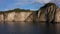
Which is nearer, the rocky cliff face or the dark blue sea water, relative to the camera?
the dark blue sea water

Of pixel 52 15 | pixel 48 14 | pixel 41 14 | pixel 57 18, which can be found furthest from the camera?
pixel 41 14

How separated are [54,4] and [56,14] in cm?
3055

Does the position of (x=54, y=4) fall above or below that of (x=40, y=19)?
above

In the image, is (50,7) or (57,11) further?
(50,7)

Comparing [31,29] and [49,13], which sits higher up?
[49,13]

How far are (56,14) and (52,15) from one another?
8368 millimetres

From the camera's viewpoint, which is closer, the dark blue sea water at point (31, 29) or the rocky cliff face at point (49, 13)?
the dark blue sea water at point (31, 29)

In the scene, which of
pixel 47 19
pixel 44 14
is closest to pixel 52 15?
pixel 47 19

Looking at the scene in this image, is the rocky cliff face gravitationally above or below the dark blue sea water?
above

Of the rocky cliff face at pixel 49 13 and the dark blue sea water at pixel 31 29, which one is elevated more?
the rocky cliff face at pixel 49 13

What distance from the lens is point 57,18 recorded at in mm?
160375

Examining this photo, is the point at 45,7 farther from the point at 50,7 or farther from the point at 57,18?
the point at 57,18

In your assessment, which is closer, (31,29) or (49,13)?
(31,29)

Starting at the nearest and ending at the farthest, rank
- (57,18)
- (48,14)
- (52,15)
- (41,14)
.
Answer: (57,18)
(52,15)
(48,14)
(41,14)
